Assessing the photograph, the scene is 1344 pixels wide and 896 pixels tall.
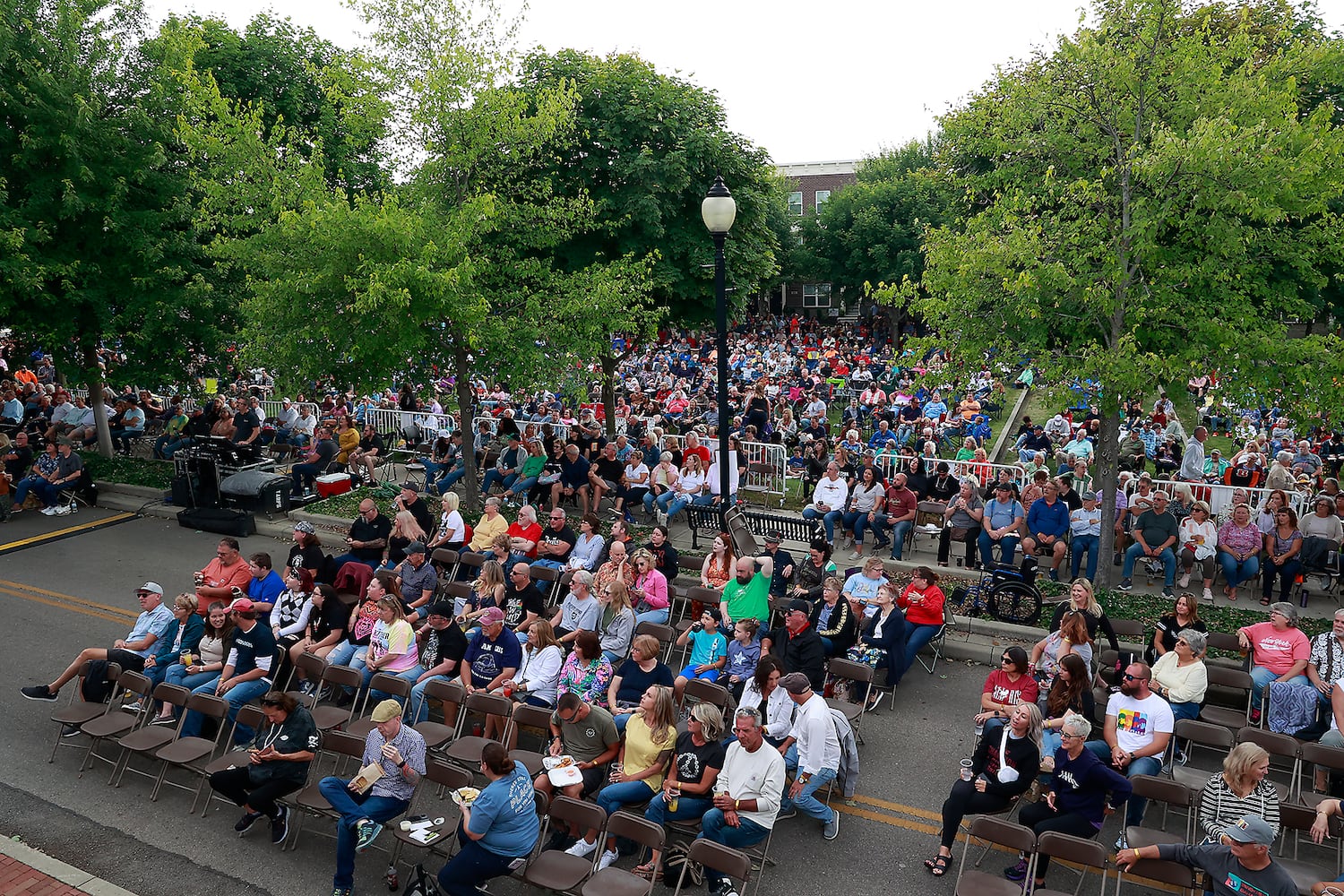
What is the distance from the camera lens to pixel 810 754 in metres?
7.72

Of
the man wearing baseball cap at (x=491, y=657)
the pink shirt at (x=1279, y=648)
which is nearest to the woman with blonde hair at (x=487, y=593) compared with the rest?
the man wearing baseball cap at (x=491, y=657)

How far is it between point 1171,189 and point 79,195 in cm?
1787

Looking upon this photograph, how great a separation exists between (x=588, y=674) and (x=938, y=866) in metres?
3.54

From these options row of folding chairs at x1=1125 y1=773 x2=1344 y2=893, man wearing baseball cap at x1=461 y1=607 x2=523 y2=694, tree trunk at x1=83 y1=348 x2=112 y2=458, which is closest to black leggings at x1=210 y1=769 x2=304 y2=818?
man wearing baseball cap at x1=461 y1=607 x2=523 y2=694

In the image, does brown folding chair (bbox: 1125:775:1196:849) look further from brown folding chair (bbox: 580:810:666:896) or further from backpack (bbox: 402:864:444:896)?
backpack (bbox: 402:864:444:896)

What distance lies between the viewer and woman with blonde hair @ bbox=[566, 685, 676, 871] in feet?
24.8

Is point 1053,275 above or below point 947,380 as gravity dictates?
above

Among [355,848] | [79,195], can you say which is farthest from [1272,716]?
[79,195]

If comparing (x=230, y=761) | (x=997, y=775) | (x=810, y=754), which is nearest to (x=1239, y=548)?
(x=997, y=775)

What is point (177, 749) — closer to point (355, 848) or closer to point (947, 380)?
point (355, 848)

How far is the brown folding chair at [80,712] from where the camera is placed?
9.23 metres

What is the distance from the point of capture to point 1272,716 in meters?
8.41

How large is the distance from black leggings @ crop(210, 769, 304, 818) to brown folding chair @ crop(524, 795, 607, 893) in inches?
92.1

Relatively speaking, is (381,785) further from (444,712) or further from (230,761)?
(444,712)
